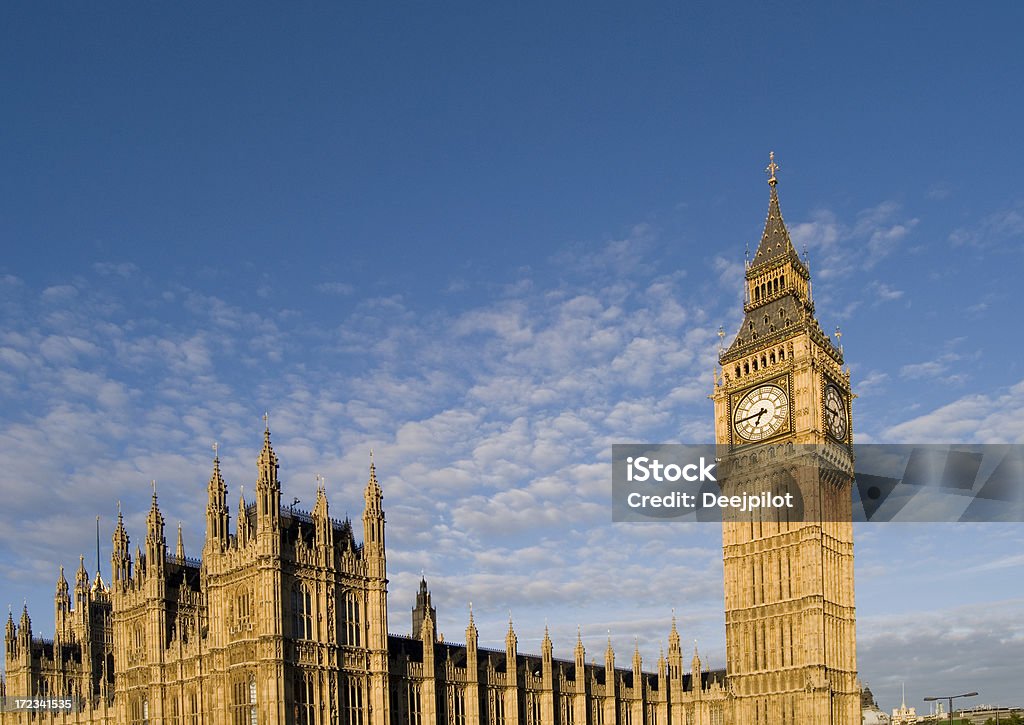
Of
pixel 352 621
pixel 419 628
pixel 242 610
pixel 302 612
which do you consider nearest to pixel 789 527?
pixel 419 628

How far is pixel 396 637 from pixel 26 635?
4445cm

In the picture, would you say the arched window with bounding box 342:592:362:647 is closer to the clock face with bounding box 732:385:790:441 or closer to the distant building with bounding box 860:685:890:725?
the clock face with bounding box 732:385:790:441

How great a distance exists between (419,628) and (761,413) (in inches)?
1434

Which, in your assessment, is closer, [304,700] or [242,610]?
[304,700]

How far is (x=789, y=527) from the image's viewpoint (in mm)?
101125

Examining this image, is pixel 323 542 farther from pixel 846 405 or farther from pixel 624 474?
pixel 846 405

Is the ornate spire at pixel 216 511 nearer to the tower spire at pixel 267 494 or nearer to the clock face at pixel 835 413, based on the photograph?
the tower spire at pixel 267 494

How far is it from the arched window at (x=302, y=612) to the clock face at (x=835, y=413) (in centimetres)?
4906

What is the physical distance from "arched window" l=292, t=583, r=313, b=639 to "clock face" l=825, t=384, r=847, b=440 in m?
49.1

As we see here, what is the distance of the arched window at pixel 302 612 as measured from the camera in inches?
2985

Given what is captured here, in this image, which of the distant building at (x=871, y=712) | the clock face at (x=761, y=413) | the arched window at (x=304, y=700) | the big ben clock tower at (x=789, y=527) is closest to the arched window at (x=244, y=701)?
the arched window at (x=304, y=700)

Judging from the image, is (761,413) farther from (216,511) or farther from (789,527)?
(216,511)

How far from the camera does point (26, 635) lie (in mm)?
110375

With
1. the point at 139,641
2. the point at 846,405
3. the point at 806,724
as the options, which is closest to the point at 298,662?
the point at 139,641
